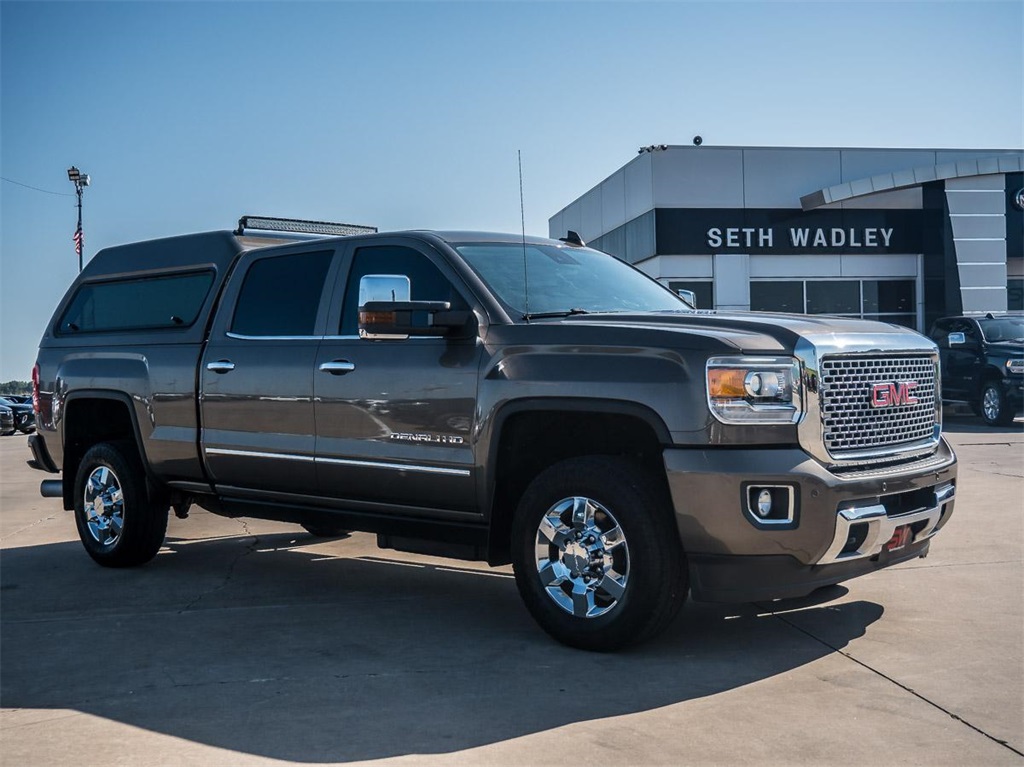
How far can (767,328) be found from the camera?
193 inches

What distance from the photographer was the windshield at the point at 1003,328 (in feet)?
61.2

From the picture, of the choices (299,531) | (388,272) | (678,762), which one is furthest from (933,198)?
(678,762)

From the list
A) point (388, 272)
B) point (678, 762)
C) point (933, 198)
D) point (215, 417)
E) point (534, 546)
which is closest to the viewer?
point (678, 762)

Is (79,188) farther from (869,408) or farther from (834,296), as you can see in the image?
(869,408)

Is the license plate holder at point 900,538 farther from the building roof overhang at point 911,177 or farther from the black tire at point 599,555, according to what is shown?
the building roof overhang at point 911,177

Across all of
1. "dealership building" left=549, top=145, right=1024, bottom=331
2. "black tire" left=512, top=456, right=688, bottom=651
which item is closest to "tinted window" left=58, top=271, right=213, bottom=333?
"black tire" left=512, top=456, right=688, bottom=651

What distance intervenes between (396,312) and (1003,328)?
634 inches

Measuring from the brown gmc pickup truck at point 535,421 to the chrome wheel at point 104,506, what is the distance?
0.07 meters

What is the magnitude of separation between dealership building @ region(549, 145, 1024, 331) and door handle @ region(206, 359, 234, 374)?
2288cm

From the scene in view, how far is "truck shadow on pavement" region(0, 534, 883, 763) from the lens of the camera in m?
4.12

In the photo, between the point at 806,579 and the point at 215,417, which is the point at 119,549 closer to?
the point at 215,417

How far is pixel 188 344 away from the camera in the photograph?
705 cm

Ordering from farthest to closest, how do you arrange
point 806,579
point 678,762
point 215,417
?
point 215,417 → point 806,579 → point 678,762

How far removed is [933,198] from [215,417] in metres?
26.3
